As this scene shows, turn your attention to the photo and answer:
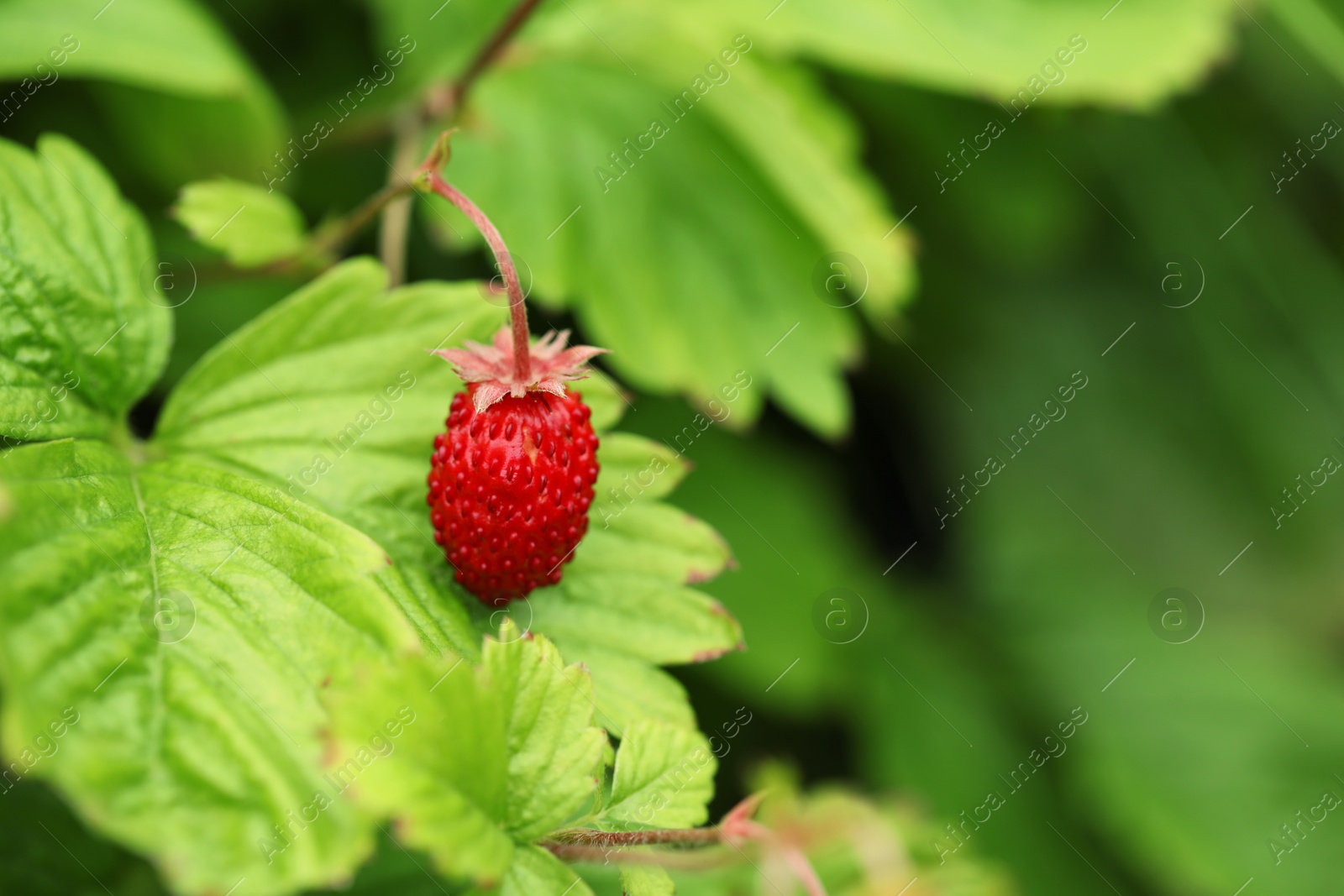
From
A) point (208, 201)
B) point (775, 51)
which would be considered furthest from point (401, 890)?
point (775, 51)

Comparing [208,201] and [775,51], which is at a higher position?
[775,51]

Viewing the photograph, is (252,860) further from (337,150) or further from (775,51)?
(775,51)

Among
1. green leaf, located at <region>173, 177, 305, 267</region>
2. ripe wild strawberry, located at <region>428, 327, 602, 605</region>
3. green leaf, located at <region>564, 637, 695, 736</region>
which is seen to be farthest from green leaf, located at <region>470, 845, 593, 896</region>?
green leaf, located at <region>173, 177, 305, 267</region>
